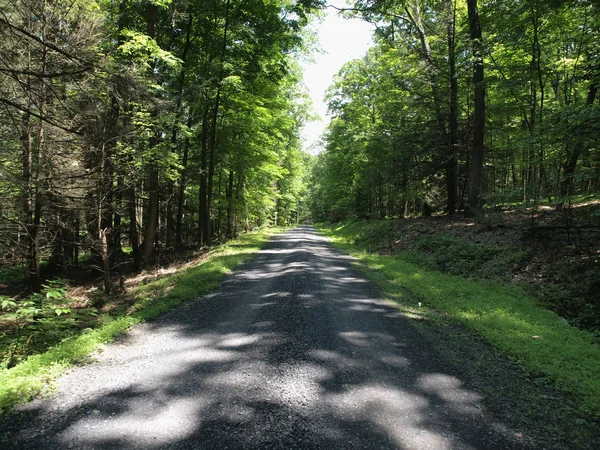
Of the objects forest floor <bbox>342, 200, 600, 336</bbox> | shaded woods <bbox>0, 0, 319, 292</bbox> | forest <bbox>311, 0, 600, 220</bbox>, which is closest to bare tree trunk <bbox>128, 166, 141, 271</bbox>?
shaded woods <bbox>0, 0, 319, 292</bbox>

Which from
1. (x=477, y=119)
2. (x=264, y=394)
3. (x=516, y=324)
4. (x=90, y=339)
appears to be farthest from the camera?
(x=477, y=119)

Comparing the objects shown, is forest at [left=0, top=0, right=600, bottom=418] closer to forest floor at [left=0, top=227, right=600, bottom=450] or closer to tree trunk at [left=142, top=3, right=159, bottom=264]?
tree trunk at [left=142, top=3, right=159, bottom=264]

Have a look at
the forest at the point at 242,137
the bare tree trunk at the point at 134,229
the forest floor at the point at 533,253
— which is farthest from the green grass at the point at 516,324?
the bare tree trunk at the point at 134,229

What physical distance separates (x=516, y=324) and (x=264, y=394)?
4.61 meters

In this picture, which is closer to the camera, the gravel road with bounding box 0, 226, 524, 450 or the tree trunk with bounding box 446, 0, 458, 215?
the gravel road with bounding box 0, 226, 524, 450

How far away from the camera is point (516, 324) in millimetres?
5484

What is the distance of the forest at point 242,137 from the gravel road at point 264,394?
0.96m

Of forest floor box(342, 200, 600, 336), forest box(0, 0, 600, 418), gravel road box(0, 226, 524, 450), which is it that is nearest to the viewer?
gravel road box(0, 226, 524, 450)

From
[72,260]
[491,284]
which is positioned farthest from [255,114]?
[491,284]

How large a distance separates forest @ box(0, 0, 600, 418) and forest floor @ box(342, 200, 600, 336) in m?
0.05

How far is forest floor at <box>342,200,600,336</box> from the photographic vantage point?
6.29 metres

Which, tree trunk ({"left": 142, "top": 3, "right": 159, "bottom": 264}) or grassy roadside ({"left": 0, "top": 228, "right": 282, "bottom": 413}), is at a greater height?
tree trunk ({"left": 142, "top": 3, "right": 159, "bottom": 264})

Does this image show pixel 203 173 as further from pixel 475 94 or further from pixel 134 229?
pixel 475 94

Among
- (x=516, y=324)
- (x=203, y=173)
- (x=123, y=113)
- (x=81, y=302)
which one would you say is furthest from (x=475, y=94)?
(x=81, y=302)
